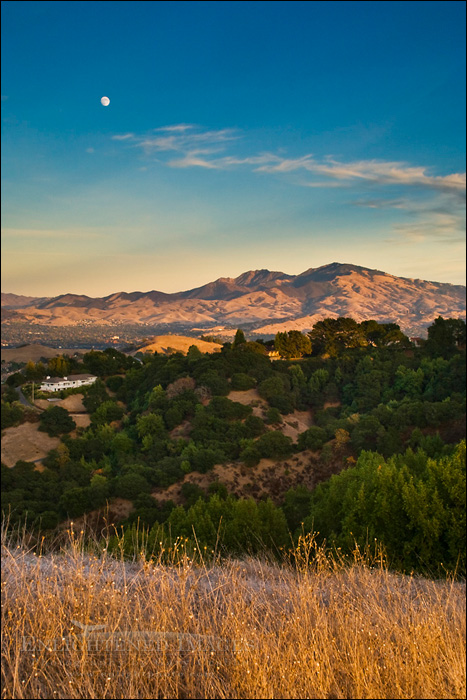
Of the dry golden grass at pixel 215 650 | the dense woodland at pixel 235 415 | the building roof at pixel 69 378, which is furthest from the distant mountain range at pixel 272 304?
the dry golden grass at pixel 215 650

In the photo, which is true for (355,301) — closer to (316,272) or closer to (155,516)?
(316,272)

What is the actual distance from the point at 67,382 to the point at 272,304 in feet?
55.2

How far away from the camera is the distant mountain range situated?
21.0m

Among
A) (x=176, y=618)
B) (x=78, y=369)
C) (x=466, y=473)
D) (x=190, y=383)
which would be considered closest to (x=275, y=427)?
(x=190, y=383)

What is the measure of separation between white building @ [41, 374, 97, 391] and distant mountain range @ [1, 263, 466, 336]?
7.70 metres

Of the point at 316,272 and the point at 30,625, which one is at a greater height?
the point at 316,272

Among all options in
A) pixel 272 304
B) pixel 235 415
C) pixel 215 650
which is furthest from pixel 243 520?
pixel 235 415

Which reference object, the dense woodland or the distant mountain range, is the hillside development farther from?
the distant mountain range

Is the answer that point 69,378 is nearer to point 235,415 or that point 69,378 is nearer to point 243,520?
point 235,415

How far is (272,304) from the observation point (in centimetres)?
2169

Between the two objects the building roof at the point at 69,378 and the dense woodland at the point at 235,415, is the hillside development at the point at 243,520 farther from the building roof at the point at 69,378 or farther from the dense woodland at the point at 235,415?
the building roof at the point at 69,378

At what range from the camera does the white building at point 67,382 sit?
31562 mm

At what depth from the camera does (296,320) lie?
21.5m

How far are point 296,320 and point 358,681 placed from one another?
62.6ft
